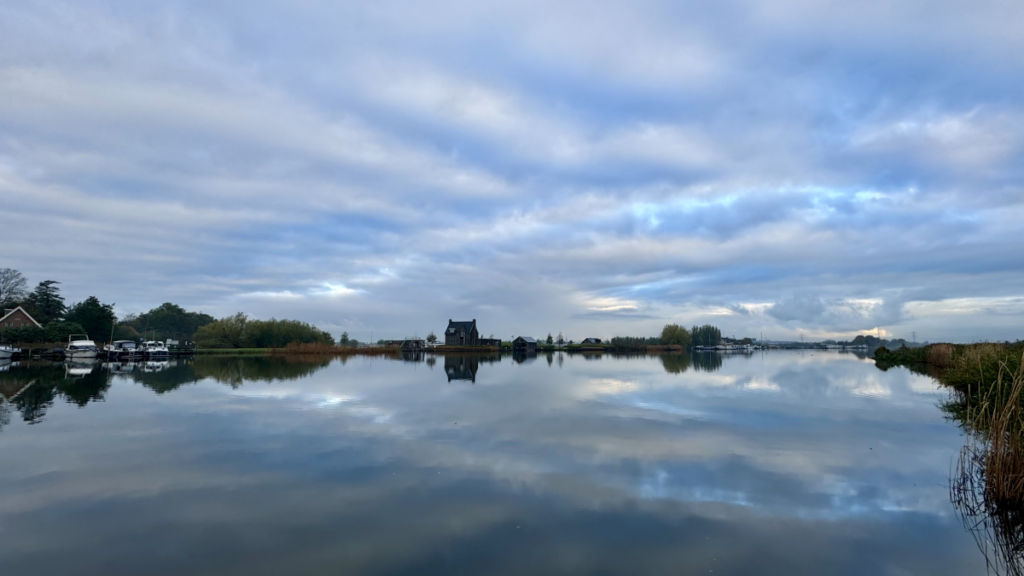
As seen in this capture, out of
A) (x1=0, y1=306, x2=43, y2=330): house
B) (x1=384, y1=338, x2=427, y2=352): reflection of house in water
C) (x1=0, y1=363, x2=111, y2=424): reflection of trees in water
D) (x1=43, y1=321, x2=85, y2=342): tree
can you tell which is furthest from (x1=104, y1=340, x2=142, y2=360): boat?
(x1=384, y1=338, x2=427, y2=352): reflection of house in water

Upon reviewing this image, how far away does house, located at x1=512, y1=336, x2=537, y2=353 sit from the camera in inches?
3596

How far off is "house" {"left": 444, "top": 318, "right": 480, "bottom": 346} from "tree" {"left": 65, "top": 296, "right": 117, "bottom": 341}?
4713cm

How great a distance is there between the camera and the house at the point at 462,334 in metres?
89.8

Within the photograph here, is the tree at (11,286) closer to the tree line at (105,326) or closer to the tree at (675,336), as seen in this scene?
the tree line at (105,326)

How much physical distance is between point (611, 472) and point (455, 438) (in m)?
4.20

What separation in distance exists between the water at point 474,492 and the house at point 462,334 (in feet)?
241

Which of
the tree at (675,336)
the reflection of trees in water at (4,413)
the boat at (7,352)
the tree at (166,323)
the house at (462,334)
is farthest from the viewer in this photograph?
the tree at (675,336)

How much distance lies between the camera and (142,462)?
962 centimetres

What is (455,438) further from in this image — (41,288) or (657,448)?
(41,288)

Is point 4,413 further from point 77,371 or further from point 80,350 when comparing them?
point 80,350

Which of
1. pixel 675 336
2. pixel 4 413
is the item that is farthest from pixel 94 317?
pixel 675 336

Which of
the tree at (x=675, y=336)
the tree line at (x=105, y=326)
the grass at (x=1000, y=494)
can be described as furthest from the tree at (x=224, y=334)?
the tree at (x=675, y=336)

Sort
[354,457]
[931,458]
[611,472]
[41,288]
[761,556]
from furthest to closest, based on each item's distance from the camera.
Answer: [41,288] → [931,458] → [354,457] → [611,472] → [761,556]

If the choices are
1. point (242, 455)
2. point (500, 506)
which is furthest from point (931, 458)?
point (242, 455)
